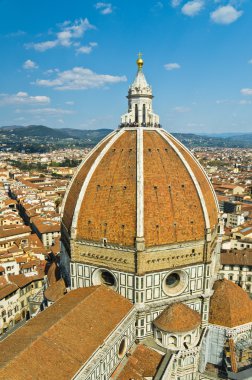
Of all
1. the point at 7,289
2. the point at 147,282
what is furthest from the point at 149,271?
the point at 7,289

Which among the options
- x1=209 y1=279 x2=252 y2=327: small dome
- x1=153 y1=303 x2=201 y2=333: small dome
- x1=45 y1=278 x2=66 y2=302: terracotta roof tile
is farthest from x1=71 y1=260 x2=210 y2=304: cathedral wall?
x1=209 y1=279 x2=252 y2=327: small dome

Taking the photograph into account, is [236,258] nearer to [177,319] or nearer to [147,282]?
[177,319]

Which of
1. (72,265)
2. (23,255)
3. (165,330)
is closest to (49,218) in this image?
(23,255)

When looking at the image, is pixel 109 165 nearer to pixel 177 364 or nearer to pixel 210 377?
pixel 177 364

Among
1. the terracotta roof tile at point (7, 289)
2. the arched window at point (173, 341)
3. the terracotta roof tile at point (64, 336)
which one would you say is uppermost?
the terracotta roof tile at point (64, 336)

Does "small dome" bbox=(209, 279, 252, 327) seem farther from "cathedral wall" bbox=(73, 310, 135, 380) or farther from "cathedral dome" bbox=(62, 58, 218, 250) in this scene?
"cathedral wall" bbox=(73, 310, 135, 380)

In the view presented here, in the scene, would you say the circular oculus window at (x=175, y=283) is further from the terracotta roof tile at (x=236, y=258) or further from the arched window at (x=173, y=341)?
the terracotta roof tile at (x=236, y=258)

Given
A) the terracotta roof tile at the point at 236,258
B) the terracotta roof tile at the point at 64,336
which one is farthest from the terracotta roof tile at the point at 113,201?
the terracotta roof tile at the point at 236,258
